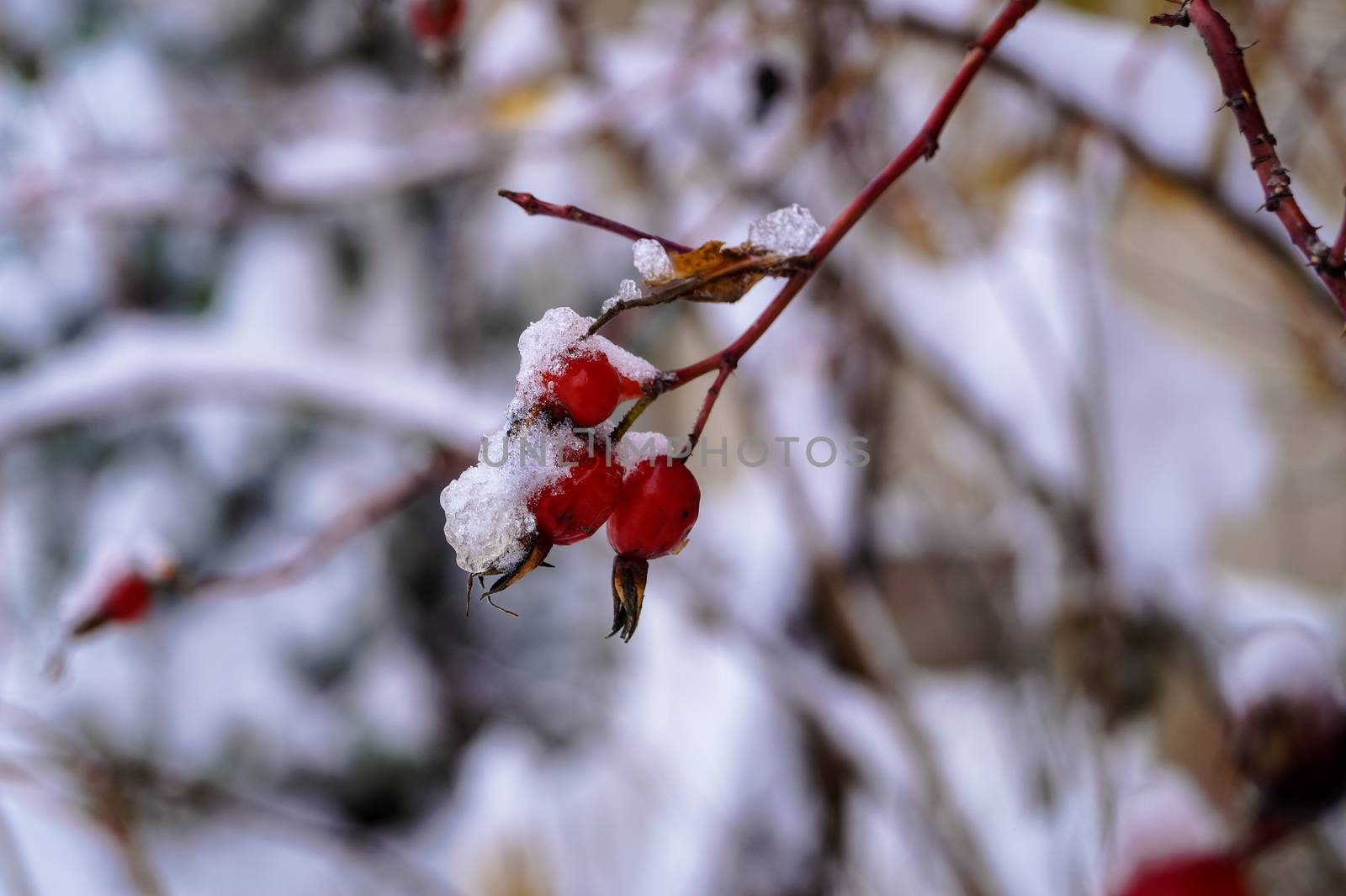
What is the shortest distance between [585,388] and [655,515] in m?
0.04

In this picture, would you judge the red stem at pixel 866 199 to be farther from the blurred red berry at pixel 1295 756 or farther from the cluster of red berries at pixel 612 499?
the blurred red berry at pixel 1295 756

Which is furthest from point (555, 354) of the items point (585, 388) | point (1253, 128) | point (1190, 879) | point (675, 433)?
point (675, 433)

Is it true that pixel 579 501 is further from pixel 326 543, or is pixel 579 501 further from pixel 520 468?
pixel 326 543

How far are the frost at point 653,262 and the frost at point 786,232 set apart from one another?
2 cm

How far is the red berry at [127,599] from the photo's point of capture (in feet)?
1.57

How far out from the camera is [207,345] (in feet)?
2.82

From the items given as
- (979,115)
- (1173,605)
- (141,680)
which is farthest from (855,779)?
(141,680)

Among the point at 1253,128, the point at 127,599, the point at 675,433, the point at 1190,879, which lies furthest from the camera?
the point at 675,433

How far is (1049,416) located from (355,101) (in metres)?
1.60

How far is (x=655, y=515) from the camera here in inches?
8.9

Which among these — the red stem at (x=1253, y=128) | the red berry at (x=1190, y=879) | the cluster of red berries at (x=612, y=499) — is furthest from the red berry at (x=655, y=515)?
the red berry at (x=1190, y=879)

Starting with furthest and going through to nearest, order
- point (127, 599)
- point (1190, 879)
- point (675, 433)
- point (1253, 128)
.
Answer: point (675, 433) < point (127, 599) < point (1190, 879) < point (1253, 128)

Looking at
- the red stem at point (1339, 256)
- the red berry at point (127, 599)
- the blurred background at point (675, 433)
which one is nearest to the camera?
the red stem at point (1339, 256)

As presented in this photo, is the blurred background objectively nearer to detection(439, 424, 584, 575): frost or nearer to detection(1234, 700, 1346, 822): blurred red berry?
detection(1234, 700, 1346, 822): blurred red berry
